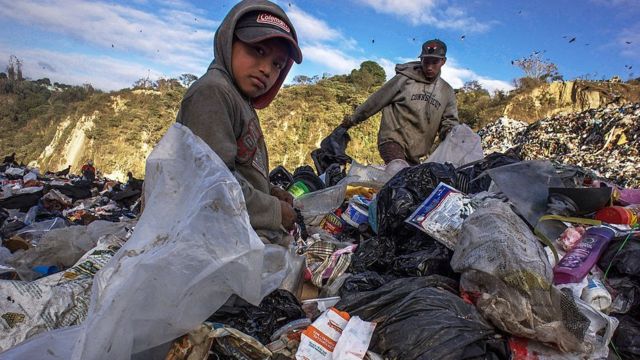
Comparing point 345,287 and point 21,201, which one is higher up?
point 345,287

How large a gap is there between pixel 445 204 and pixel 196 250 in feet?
4.50

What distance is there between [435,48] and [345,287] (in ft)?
10.1

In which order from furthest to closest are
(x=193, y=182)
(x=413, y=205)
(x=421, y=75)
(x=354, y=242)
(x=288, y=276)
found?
(x=421, y=75), (x=354, y=242), (x=413, y=205), (x=288, y=276), (x=193, y=182)

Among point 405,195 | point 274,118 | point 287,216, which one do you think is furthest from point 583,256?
point 274,118

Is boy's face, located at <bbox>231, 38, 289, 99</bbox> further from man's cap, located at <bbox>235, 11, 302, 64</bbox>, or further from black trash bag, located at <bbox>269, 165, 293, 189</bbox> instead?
black trash bag, located at <bbox>269, 165, 293, 189</bbox>

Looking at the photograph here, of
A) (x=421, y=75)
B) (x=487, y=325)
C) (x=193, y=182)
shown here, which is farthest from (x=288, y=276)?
(x=421, y=75)

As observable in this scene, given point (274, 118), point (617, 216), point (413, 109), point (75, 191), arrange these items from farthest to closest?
point (274, 118) → point (75, 191) → point (413, 109) → point (617, 216)

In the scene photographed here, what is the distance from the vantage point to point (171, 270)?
953 millimetres

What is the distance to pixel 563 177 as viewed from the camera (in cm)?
226

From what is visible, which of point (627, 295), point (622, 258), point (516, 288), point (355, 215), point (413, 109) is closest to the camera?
point (516, 288)

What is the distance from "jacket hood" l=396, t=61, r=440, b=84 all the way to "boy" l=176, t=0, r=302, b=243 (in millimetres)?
2636

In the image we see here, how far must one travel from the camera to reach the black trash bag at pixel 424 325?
1.07 metres

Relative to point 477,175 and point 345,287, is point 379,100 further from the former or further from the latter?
point 345,287

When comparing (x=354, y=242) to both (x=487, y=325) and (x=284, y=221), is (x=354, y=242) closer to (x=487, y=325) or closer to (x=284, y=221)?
(x=284, y=221)
